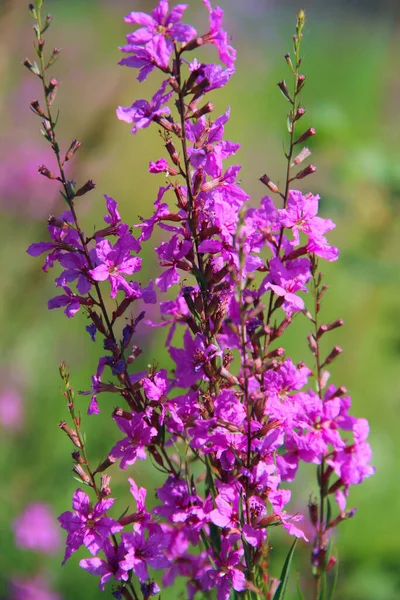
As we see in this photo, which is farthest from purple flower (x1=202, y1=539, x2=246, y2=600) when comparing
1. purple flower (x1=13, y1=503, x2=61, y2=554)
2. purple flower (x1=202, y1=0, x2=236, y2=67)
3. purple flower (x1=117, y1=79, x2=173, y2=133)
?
purple flower (x1=13, y1=503, x2=61, y2=554)

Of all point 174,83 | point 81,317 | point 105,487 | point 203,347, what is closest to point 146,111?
point 174,83

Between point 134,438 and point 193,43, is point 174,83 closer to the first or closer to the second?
point 193,43

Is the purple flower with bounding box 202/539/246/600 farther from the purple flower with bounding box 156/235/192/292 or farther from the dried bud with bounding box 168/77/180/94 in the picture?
the dried bud with bounding box 168/77/180/94

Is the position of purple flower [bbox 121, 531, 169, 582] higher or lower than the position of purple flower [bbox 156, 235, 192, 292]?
lower

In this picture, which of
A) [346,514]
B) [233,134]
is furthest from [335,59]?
[346,514]

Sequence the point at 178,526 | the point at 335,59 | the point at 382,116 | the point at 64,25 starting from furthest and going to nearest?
the point at 335,59 → the point at 64,25 → the point at 382,116 → the point at 178,526

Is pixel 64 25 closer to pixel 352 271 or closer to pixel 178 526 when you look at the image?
pixel 352 271
